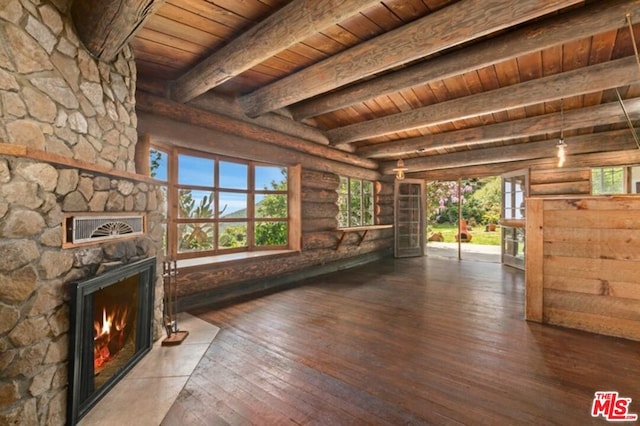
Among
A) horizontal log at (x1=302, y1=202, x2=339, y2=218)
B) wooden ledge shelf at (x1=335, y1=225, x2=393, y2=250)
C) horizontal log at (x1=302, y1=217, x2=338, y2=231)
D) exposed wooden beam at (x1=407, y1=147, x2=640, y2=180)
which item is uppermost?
exposed wooden beam at (x1=407, y1=147, x2=640, y2=180)

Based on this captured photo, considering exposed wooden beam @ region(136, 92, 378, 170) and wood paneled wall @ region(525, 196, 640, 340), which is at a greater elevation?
exposed wooden beam @ region(136, 92, 378, 170)

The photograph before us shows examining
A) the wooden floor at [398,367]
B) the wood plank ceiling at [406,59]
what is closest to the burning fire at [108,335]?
the wooden floor at [398,367]

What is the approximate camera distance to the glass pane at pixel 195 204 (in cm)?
358

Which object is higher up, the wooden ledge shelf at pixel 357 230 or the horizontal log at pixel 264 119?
the horizontal log at pixel 264 119

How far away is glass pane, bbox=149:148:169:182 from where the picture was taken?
10.8 ft

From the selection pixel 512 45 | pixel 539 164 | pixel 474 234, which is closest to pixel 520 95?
pixel 512 45

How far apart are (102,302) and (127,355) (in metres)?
0.52

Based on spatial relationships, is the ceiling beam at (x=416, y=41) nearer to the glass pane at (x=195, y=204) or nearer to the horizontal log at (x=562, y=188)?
the glass pane at (x=195, y=204)

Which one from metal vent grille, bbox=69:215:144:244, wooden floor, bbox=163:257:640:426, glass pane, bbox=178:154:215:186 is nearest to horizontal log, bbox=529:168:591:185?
wooden floor, bbox=163:257:640:426

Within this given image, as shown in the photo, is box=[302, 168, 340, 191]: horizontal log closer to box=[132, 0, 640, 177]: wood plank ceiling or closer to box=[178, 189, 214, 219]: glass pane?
box=[132, 0, 640, 177]: wood plank ceiling

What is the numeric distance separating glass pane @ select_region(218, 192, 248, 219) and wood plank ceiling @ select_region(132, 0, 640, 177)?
1.23 m

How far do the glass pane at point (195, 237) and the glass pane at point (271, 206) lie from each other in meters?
0.86

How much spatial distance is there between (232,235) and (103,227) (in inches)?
96.5

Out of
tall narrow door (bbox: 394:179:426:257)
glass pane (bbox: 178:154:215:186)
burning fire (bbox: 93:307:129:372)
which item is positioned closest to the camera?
burning fire (bbox: 93:307:129:372)
